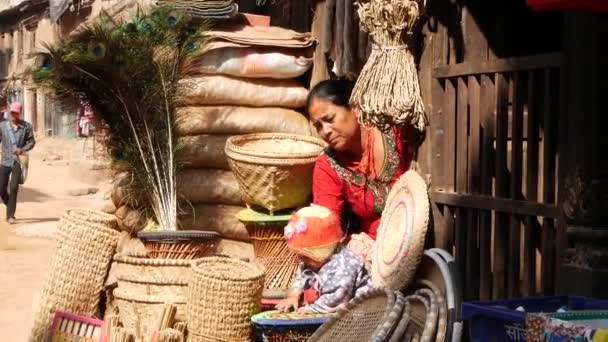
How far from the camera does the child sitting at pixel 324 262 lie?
188 inches

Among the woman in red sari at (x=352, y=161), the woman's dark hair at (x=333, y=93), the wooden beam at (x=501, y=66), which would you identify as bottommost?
the woman in red sari at (x=352, y=161)

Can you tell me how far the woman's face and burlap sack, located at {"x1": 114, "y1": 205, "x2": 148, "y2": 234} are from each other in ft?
6.95

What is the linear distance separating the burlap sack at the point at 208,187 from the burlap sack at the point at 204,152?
0.06 metres

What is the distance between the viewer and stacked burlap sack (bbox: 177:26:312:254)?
638cm

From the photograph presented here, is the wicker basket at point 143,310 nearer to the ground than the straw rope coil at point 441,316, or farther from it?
nearer to the ground

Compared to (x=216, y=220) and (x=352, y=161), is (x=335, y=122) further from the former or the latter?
(x=216, y=220)

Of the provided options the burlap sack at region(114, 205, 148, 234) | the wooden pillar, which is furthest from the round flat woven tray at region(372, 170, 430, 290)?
the burlap sack at region(114, 205, 148, 234)

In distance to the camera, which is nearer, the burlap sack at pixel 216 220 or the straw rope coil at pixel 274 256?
the straw rope coil at pixel 274 256

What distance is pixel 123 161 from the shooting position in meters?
6.43

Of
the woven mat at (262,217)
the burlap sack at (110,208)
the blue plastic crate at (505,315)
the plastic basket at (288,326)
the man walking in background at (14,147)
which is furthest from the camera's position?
the man walking in background at (14,147)

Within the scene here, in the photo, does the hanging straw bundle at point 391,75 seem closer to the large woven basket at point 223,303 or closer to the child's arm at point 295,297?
the child's arm at point 295,297

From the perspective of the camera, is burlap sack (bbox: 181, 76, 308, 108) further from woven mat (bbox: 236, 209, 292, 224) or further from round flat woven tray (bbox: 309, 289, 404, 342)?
round flat woven tray (bbox: 309, 289, 404, 342)

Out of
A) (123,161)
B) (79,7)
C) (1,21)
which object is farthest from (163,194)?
(1,21)

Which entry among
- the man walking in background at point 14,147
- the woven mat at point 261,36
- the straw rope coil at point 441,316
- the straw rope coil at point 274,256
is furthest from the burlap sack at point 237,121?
the man walking in background at point 14,147
